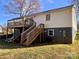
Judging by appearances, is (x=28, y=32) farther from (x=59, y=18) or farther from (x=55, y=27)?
(x=59, y=18)

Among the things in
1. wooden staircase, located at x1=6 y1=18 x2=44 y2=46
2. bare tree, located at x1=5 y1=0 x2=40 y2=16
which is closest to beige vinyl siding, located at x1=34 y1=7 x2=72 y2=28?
wooden staircase, located at x1=6 y1=18 x2=44 y2=46

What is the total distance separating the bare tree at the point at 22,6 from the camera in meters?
35.3

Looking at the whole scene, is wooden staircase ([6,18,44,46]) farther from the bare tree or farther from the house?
the bare tree

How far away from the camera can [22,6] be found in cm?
3547

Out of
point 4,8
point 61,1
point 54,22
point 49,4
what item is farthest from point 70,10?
point 4,8

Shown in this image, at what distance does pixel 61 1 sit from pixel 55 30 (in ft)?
30.7

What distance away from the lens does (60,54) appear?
49.5 ft

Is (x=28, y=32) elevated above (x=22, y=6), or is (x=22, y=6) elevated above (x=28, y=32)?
(x=22, y=6)

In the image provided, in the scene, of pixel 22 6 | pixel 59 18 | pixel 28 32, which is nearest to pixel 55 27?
pixel 59 18

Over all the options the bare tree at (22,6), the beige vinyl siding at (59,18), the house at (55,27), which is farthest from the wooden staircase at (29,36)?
the bare tree at (22,6)

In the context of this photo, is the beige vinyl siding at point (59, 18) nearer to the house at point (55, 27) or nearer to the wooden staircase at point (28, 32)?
the house at point (55, 27)

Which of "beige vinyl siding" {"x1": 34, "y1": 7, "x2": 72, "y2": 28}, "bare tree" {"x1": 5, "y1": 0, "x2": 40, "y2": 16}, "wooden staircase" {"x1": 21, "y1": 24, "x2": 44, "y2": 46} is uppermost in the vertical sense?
"bare tree" {"x1": 5, "y1": 0, "x2": 40, "y2": 16}

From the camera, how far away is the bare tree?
1391 inches

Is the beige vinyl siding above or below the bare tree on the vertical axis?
below
